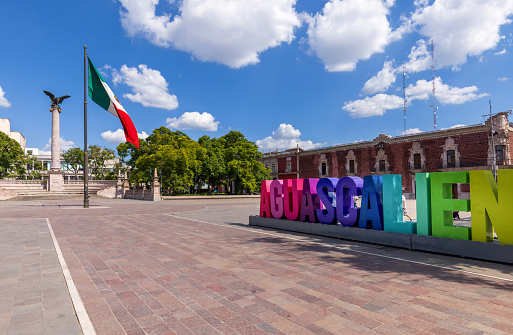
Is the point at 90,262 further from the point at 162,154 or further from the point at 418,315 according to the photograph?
the point at 162,154

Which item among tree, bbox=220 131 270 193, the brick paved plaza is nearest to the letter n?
the brick paved plaza

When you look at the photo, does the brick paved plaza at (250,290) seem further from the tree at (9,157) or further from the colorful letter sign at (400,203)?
the tree at (9,157)

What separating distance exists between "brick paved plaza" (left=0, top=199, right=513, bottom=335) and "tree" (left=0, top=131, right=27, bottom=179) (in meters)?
54.0

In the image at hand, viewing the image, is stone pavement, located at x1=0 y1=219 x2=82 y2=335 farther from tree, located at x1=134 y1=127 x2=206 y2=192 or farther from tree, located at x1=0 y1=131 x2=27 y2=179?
A: tree, located at x1=0 y1=131 x2=27 y2=179

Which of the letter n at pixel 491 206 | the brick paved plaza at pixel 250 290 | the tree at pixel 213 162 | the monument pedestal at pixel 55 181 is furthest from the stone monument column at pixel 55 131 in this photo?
the letter n at pixel 491 206

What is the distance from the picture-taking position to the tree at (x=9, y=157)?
161ft

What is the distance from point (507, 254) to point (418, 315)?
12.5 ft

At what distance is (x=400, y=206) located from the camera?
7887mm

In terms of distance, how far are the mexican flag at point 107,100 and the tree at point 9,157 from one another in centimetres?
4338

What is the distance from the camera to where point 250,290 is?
14.8 ft

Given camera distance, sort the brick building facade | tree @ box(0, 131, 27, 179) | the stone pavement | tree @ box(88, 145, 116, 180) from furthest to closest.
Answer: tree @ box(88, 145, 116, 180)
tree @ box(0, 131, 27, 179)
the brick building facade
the stone pavement

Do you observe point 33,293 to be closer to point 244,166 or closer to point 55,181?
point 244,166

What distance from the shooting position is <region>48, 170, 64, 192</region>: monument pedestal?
3912cm

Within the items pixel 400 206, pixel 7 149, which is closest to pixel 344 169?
pixel 400 206
